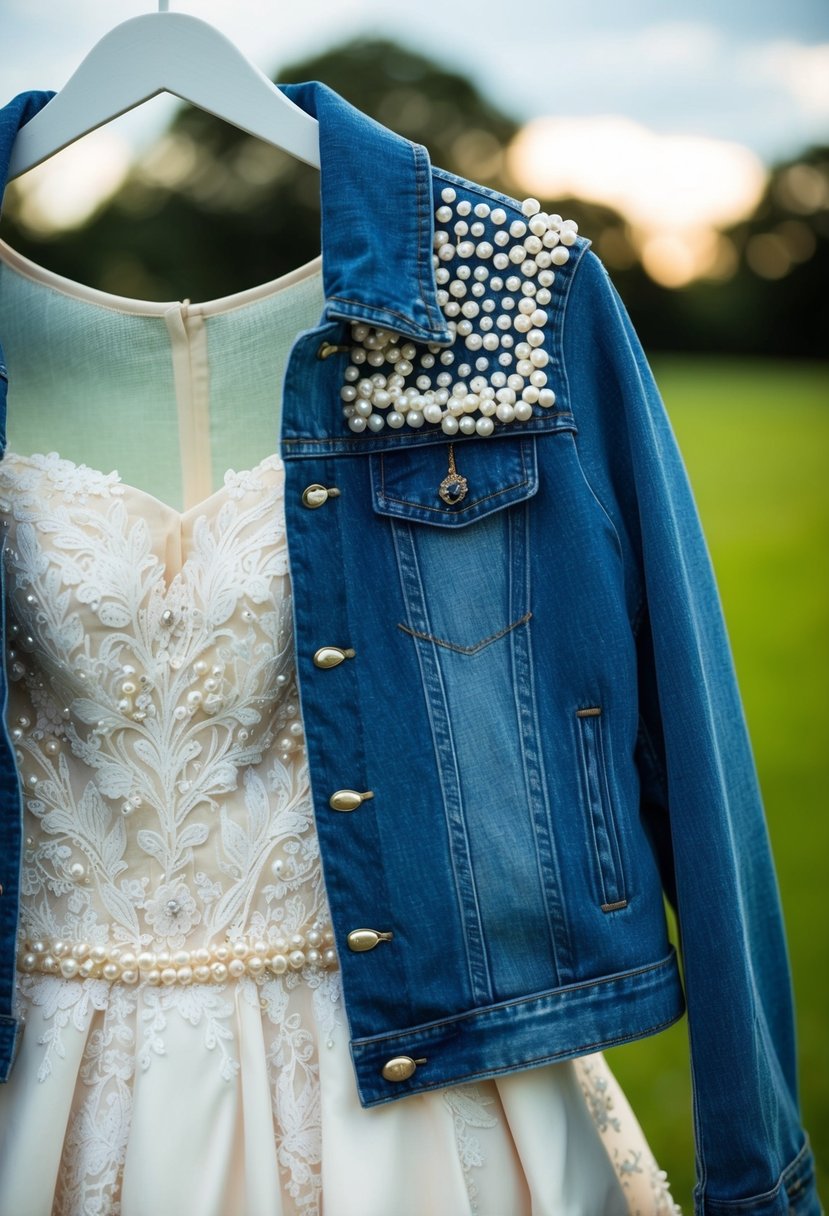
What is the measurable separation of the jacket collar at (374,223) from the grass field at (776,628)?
1.69 m

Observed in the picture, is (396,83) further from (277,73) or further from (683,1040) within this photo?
(683,1040)

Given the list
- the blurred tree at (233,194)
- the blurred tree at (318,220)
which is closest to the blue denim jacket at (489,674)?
the blurred tree at (318,220)

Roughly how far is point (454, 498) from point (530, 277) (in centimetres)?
21

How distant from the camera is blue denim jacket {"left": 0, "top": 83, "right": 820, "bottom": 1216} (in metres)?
0.88

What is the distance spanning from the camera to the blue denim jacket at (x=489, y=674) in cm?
88

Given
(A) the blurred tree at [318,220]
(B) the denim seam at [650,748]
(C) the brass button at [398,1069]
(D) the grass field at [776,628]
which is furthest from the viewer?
(A) the blurred tree at [318,220]

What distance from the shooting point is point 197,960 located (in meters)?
0.88

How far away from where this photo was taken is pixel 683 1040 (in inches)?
90.8

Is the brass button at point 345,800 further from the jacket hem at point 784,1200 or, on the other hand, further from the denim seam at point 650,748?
the jacket hem at point 784,1200

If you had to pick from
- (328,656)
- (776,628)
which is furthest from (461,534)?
(776,628)

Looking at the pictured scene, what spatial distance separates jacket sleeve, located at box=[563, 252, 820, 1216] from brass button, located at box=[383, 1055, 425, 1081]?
0.83ft

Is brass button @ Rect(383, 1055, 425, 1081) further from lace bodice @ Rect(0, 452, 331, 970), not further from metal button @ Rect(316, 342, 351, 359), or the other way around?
metal button @ Rect(316, 342, 351, 359)

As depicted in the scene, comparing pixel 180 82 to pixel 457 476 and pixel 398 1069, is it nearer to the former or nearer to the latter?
pixel 457 476

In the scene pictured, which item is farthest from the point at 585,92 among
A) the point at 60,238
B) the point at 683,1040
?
the point at 683,1040
